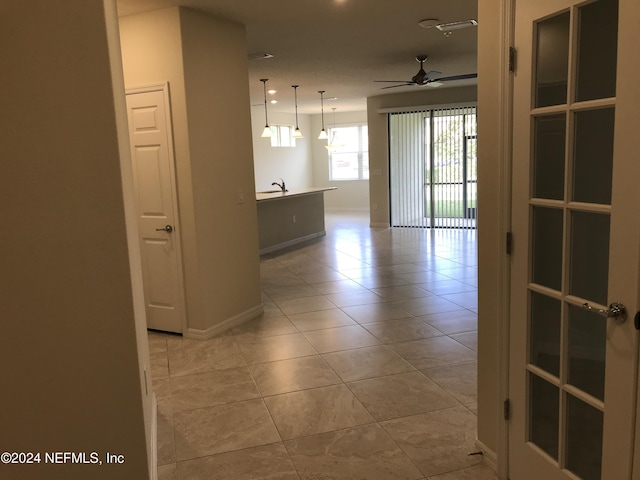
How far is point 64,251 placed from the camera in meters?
1.81

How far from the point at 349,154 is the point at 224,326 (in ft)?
→ 32.9

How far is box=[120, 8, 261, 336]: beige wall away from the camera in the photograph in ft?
13.4

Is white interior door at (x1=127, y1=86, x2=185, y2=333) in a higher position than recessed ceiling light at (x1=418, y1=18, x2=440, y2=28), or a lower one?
lower

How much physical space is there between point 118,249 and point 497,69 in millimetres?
1702

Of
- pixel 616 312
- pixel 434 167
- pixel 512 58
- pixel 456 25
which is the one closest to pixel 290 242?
pixel 434 167

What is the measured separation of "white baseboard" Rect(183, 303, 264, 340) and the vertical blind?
19.1ft

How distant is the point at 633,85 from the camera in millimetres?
1520

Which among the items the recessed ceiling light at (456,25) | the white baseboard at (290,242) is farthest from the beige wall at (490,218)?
the white baseboard at (290,242)

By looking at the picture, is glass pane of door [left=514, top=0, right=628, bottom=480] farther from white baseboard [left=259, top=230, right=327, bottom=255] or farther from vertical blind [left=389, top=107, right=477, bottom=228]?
vertical blind [left=389, top=107, right=477, bottom=228]

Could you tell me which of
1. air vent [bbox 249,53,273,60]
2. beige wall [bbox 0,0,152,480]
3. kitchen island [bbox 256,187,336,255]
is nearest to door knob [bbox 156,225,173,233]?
beige wall [bbox 0,0,152,480]

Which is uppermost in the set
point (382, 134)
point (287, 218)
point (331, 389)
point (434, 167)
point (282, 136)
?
point (282, 136)

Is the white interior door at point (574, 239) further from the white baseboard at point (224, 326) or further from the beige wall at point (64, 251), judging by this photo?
the white baseboard at point (224, 326)

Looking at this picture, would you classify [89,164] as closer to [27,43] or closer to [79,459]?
[27,43]

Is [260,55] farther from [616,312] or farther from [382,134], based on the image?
[616,312]
